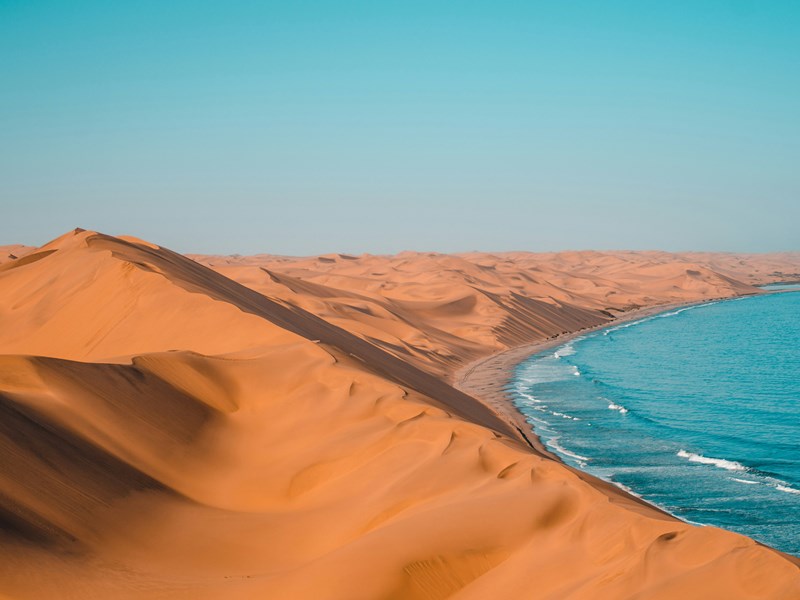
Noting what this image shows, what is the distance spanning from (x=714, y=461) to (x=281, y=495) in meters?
15.2

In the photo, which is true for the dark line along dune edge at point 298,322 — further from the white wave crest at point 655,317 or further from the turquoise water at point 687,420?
the white wave crest at point 655,317

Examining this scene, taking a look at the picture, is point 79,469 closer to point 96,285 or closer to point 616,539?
point 616,539

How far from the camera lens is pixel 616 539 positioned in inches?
423

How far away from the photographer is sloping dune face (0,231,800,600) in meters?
10.1

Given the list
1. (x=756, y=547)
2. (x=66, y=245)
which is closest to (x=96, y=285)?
(x=66, y=245)

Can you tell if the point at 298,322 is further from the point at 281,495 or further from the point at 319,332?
→ the point at 281,495

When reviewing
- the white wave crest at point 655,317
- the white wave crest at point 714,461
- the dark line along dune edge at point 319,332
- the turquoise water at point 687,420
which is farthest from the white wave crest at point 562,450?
the white wave crest at point 655,317

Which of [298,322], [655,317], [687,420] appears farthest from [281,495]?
[655,317]

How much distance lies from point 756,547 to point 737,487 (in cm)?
1362

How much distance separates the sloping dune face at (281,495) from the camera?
10070 mm

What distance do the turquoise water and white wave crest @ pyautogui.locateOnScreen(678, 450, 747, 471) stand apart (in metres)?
0.03

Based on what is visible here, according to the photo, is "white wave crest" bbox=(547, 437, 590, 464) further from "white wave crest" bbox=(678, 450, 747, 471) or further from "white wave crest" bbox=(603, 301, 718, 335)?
"white wave crest" bbox=(603, 301, 718, 335)

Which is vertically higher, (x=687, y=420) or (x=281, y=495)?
(x=281, y=495)

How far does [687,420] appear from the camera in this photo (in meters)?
31.6
